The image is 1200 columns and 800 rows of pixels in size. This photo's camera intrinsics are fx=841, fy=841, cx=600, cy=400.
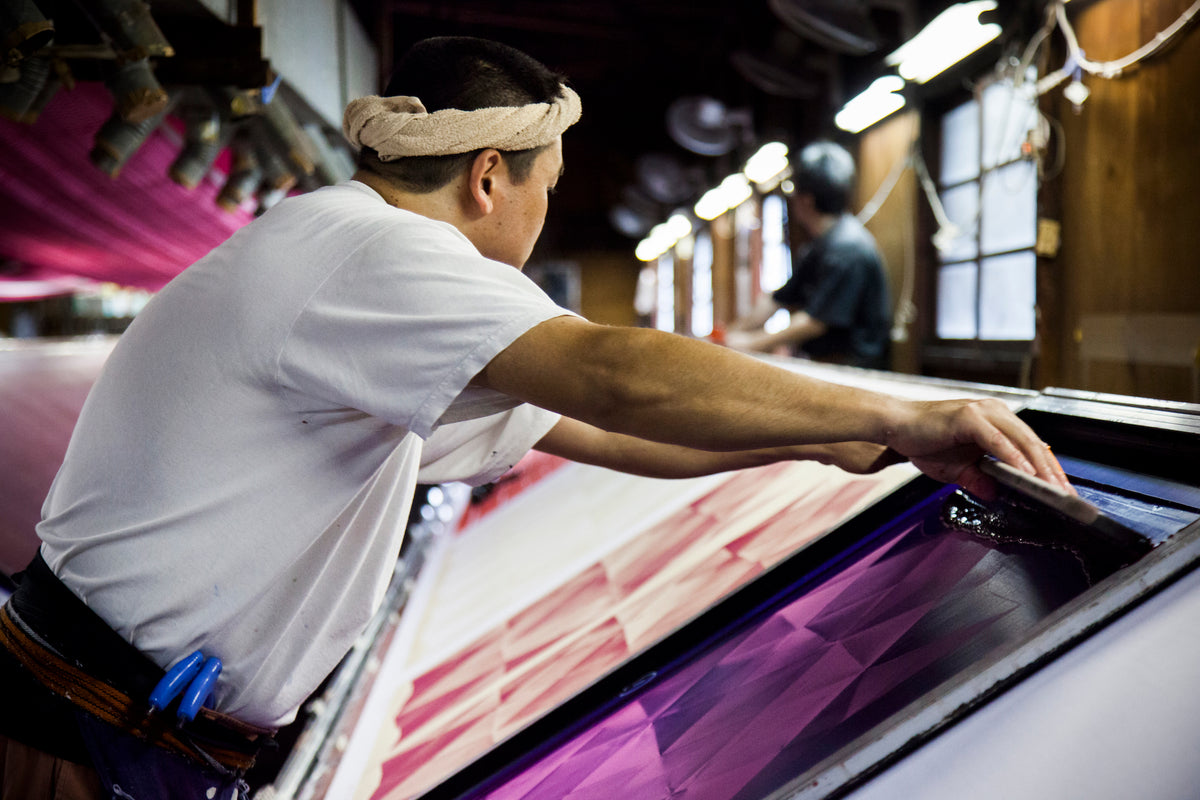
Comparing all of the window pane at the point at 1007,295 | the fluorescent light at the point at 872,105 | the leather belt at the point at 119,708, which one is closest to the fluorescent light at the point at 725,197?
the fluorescent light at the point at 872,105

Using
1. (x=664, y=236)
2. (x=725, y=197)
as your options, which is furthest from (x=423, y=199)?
(x=664, y=236)

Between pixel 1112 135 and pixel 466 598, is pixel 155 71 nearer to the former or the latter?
pixel 466 598

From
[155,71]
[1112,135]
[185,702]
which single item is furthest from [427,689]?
[1112,135]

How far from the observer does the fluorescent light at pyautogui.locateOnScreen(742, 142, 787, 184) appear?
6945 mm

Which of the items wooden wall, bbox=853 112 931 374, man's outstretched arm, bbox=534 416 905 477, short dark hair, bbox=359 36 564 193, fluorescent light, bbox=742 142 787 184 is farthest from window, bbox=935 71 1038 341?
short dark hair, bbox=359 36 564 193

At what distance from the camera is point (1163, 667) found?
1.66ft

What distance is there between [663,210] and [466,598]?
950cm

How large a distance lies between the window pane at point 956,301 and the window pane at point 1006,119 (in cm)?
63

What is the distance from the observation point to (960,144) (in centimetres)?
465

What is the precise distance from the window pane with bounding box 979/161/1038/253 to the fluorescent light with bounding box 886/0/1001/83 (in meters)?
0.59

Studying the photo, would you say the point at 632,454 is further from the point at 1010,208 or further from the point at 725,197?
the point at 725,197

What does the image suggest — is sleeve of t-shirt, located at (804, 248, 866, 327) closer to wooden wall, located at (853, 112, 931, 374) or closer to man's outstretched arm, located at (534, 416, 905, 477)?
wooden wall, located at (853, 112, 931, 374)

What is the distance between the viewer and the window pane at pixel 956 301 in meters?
4.57

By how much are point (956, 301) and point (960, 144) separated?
2.83 feet
